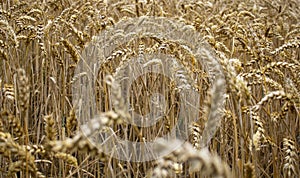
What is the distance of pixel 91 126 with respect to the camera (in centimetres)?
49

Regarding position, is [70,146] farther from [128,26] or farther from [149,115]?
[128,26]

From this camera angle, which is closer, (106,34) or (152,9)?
(106,34)

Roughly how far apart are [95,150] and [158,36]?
97 centimetres

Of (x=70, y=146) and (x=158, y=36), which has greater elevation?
(x=158, y=36)

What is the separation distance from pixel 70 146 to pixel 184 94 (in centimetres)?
95

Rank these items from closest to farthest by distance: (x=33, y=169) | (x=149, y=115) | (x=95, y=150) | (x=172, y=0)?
(x=95, y=150) < (x=33, y=169) < (x=149, y=115) < (x=172, y=0)

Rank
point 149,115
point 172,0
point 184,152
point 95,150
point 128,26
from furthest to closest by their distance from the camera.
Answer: point 172,0
point 128,26
point 149,115
point 95,150
point 184,152

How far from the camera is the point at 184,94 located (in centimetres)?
141

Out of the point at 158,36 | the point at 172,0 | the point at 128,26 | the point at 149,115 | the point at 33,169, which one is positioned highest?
the point at 172,0

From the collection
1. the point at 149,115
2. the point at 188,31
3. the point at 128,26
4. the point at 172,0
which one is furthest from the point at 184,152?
the point at 172,0

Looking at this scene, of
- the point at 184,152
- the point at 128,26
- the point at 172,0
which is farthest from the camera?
the point at 172,0

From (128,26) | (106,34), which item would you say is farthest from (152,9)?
(106,34)

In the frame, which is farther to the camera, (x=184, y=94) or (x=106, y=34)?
(x=106, y=34)

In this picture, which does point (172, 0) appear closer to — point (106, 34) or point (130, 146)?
point (106, 34)
